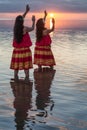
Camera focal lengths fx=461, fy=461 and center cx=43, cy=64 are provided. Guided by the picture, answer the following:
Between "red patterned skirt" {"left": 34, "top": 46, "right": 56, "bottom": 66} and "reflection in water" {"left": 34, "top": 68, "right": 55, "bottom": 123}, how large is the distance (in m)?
0.30

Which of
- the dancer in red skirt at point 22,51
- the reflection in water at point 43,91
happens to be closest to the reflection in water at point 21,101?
the reflection in water at point 43,91

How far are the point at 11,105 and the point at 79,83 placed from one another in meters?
3.56

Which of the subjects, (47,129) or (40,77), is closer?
Answer: (47,129)

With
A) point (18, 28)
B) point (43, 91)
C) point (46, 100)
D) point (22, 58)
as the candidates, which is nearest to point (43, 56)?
point (22, 58)

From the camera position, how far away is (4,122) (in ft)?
30.8

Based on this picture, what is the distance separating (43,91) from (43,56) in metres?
4.22

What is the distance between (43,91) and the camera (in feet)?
41.7

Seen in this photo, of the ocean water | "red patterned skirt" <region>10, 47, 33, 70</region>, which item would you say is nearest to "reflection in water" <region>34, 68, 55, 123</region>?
the ocean water

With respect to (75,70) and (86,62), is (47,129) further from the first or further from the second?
(86,62)

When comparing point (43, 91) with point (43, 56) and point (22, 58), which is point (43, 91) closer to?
point (22, 58)

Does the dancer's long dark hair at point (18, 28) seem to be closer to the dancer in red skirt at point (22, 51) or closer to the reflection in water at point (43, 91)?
the dancer in red skirt at point (22, 51)

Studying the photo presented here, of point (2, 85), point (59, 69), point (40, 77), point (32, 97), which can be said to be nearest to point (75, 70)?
point (59, 69)

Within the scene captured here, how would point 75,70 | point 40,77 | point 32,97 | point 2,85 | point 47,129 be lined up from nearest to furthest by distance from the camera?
point 47,129 < point 32,97 < point 2,85 < point 40,77 < point 75,70

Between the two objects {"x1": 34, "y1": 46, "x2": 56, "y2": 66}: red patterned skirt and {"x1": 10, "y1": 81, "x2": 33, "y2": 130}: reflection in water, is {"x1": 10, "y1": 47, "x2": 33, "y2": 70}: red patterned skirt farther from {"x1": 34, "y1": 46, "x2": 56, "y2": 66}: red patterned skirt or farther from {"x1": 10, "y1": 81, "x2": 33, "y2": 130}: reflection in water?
{"x1": 34, "y1": 46, "x2": 56, "y2": 66}: red patterned skirt
